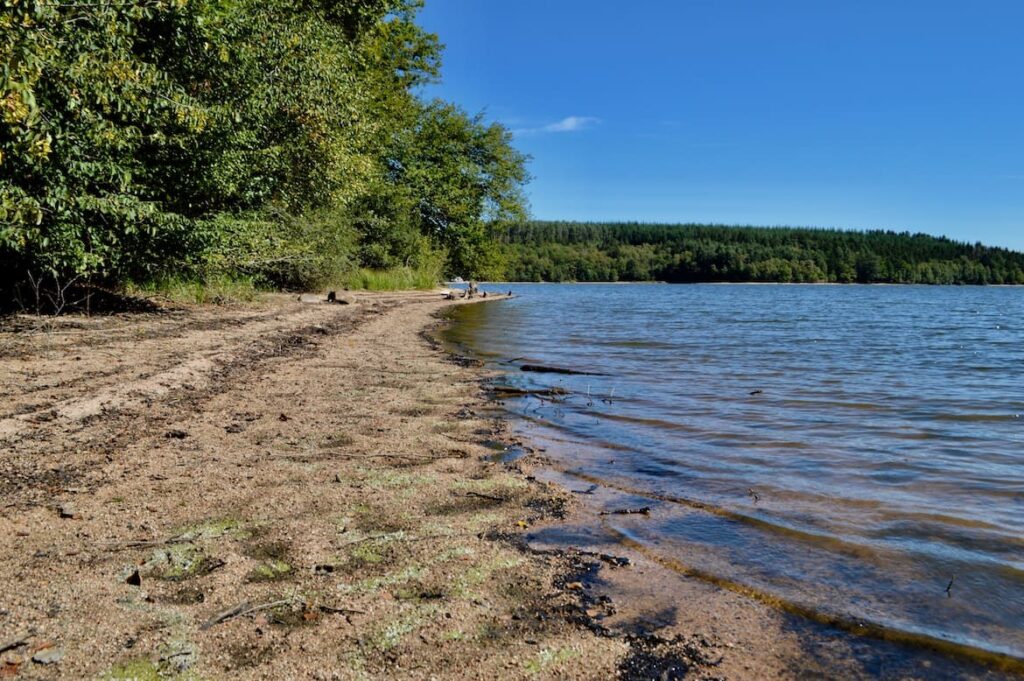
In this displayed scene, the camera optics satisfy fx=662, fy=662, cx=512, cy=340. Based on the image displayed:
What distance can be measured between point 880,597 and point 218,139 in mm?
12399

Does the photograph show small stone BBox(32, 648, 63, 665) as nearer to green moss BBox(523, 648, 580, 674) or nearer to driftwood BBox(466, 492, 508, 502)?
green moss BBox(523, 648, 580, 674)

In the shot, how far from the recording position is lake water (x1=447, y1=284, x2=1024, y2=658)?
359cm

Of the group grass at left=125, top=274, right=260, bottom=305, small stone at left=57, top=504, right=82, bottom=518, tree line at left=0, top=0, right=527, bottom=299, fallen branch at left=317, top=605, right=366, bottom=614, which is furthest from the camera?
grass at left=125, top=274, right=260, bottom=305

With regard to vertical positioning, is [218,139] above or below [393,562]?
above

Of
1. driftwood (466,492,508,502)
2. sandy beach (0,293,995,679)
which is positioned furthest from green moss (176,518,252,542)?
driftwood (466,492,508,502)

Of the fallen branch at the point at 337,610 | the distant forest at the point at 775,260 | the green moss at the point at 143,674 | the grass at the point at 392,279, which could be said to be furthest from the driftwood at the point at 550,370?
the distant forest at the point at 775,260

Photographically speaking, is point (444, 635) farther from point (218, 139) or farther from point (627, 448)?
point (218, 139)

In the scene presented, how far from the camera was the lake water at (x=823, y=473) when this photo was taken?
3.59 meters

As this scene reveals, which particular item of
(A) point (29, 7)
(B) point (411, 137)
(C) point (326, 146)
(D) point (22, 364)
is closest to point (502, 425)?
(D) point (22, 364)

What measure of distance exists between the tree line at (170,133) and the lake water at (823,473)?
5976 millimetres

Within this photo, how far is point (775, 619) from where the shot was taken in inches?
126

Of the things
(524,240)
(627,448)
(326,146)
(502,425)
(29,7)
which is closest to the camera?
(29,7)

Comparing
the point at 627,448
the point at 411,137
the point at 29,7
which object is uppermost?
the point at 411,137

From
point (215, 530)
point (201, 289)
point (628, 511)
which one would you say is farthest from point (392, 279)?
point (215, 530)
